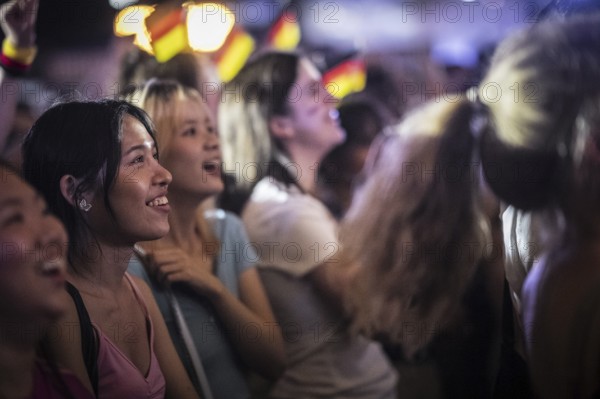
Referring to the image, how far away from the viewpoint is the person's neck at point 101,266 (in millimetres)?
2084

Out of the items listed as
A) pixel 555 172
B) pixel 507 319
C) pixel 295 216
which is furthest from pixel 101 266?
pixel 555 172

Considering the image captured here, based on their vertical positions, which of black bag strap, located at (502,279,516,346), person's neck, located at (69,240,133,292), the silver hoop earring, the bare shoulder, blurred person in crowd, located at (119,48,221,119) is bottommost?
the bare shoulder

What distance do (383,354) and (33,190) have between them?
1.05 meters

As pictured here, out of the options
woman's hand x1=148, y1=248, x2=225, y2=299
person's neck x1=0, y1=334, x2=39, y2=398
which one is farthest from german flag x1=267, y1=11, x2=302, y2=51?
person's neck x1=0, y1=334, x2=39, y2=398

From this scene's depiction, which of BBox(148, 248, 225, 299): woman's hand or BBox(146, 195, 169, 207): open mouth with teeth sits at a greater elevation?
BBox(146, 195, 169, 207): open mouth with teeth

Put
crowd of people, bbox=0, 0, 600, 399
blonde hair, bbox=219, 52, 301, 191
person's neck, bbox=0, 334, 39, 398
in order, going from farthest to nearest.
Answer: blonde hair, bbox=219, 52, 301, 191, crowd of people, bbox=0, 0, 600, 399, person's neck, bbox=0, 334, 39, 398

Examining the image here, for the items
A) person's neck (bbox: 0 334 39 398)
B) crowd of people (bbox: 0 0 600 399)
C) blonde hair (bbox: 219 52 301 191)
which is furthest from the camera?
blonde hair (bbox: 219 52 301 191)

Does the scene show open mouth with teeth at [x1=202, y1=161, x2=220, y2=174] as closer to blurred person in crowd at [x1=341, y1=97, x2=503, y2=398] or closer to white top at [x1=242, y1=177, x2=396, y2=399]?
white top at [x1=242, y1=177, x2=396, y2=399]

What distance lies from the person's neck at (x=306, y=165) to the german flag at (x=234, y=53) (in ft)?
0.91

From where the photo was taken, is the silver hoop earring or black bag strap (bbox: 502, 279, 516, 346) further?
black bag strap (bbox: 502, 279, 516, 346)

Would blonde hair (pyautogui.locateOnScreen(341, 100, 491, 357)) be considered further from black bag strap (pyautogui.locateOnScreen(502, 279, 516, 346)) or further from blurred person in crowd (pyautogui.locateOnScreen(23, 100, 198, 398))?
blurred person in crowd (pyautogui.locateOnScreen(23, 100, 198, 398))

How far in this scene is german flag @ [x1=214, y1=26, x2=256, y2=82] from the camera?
7.22ft

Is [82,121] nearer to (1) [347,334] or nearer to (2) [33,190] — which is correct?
(2) [33,190]

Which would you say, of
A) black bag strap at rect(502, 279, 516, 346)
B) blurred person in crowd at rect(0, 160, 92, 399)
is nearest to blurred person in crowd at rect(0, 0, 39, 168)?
blurred person in crowd at rect(0, 160, 92, 399)
